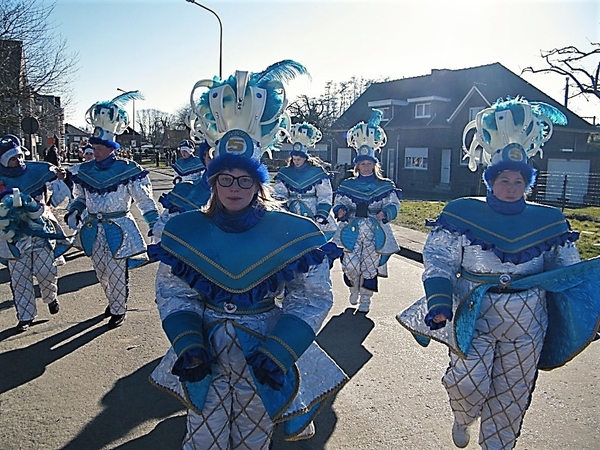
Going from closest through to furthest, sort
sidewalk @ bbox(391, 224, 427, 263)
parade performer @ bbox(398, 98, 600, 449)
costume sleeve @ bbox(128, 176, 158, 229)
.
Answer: parade performer @ bbox(398, 98, 600, 449) < costume sleeve @ bbox(128, 176, 158, 229) < sidewalk @ bbox(391, 224, 427, 263)

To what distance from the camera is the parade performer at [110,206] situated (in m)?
5.68

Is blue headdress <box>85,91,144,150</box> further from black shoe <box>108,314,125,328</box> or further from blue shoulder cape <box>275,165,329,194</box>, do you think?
blue shoulder cape <box>275,165,329,194</box>

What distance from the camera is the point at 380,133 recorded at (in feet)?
22.8

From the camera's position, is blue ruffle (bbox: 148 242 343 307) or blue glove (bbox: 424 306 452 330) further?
blue glove (bbox: 424 306 452 330)

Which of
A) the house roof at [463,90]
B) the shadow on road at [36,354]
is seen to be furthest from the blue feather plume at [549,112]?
the house roof at [463,90]

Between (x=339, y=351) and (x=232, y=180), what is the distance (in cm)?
331

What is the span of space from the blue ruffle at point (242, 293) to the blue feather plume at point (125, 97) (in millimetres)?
4067

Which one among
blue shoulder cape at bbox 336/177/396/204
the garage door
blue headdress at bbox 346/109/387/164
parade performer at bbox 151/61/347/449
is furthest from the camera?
the garage door

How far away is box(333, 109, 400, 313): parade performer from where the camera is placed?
6508 mm

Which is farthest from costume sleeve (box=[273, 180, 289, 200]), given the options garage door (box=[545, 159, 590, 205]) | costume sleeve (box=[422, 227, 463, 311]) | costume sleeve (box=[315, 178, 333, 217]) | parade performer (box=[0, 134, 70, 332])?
garage door (box=[545, 159, 590, 205])

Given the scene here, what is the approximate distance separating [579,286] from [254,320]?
1953 millimetres

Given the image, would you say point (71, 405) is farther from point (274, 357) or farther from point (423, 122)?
point (423, 122)

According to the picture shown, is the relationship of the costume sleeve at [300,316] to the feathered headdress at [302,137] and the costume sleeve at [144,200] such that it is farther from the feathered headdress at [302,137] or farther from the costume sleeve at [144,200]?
the feathered headdress at [302,137]

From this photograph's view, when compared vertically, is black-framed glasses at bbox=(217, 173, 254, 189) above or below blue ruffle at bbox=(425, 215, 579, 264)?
above
